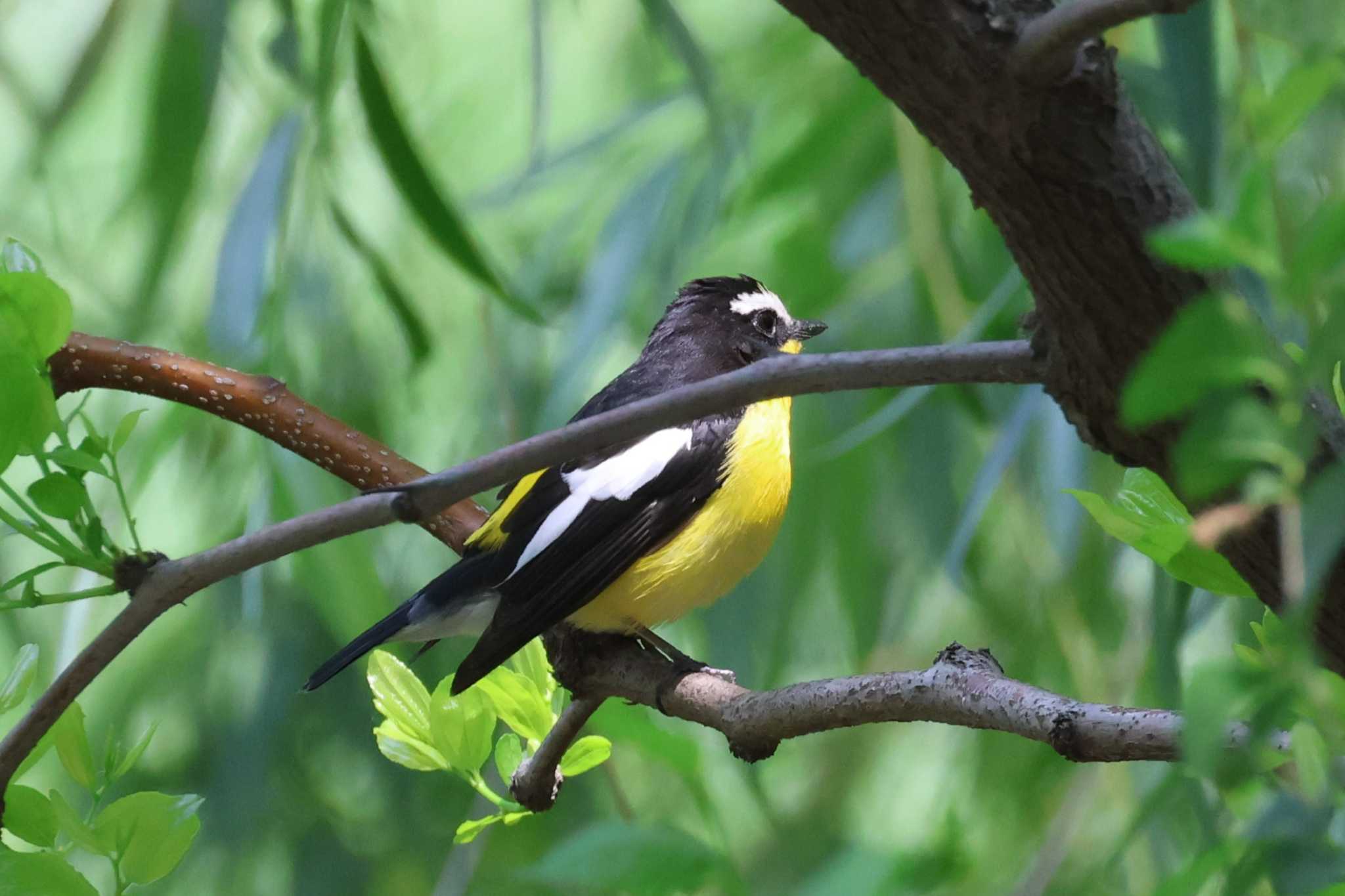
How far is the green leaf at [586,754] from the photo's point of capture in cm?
75

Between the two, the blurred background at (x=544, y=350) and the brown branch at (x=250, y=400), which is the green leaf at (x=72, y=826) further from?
the blurred background at (x=544, y=350)

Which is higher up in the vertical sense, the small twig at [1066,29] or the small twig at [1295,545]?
the small twig at [1066,29]

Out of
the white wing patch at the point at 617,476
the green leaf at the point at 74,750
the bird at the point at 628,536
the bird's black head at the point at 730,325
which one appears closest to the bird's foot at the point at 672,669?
the bird at the point at 628,536

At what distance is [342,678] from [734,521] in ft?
2.96

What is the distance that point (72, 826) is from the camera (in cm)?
54

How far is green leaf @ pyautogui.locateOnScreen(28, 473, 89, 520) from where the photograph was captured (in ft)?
1.89

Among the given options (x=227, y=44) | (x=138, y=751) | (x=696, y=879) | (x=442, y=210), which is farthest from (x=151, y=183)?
(x=696, y=879)

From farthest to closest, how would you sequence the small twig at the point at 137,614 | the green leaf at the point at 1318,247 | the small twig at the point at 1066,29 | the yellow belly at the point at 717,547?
the yellow belly at the point at 717,547 → the small twig at the point at 137,614 → the small twig at the point at 1066,29 → the green leaf at the point at 1318,247

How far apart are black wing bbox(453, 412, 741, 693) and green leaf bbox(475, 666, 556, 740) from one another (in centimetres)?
24

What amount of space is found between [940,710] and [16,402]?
0.45 meters

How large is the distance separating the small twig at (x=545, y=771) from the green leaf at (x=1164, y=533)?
1.32ft

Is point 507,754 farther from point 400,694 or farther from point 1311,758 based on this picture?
point 1311,758

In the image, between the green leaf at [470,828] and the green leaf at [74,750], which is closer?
the green leaf at [74,750]

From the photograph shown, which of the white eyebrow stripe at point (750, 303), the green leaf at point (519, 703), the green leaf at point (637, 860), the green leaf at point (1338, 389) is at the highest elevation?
the white eyebrow stripe at point (750, 303)
